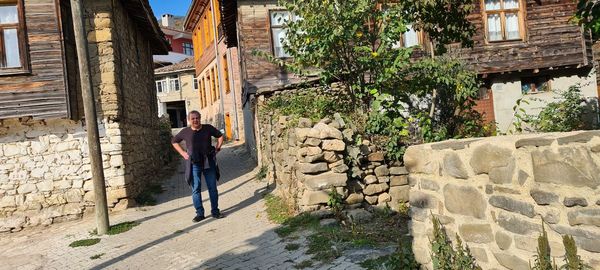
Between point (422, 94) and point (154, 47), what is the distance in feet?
34.4

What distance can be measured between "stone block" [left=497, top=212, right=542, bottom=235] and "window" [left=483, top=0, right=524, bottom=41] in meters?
12.2

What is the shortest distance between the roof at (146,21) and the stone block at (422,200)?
26.1 ft

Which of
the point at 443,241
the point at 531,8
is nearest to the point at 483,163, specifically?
the point at 443,241

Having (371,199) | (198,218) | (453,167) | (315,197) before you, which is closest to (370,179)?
(371,199)

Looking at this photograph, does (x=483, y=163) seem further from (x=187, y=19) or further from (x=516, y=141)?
(x=187, y=19)

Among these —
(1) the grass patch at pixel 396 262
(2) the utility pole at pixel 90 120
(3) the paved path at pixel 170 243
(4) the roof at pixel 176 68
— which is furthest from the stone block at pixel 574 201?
(4) the roof at pixel 176 68

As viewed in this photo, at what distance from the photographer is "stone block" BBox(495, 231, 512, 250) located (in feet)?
9.48

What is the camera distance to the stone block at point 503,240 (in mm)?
2889

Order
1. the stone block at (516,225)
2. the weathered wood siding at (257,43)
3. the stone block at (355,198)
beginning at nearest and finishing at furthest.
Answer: the stone block at (516,225) < the stone block at (355,198) < the weathered wood siding at (257,43)

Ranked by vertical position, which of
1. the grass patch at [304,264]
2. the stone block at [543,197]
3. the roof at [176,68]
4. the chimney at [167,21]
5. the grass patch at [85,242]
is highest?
the chimney at [167,21]

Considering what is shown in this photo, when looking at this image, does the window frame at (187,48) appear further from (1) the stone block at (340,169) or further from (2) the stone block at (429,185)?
(2) the stone block at (429,185)

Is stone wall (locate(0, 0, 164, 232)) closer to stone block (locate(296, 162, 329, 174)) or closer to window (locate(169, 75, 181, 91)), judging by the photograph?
stone block (locate(296, 162, 329, 174))

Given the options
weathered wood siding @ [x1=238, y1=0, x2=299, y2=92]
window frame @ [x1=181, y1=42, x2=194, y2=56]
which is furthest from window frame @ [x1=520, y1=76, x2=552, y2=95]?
window frame @ [x1=181, y1=42, x2=194, y2=56]

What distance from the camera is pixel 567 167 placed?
2.37m
